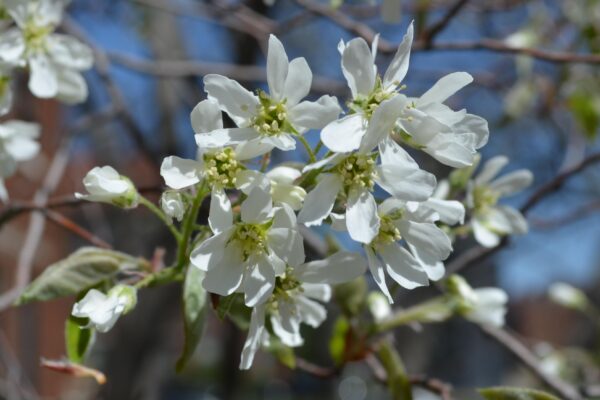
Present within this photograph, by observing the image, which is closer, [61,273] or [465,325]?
[61,273]

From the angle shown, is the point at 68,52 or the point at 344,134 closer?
the point at 344,134

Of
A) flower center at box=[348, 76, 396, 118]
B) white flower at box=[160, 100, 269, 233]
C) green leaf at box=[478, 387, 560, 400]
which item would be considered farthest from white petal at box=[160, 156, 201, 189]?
green leaf at box=[478, 387, 560, 400]

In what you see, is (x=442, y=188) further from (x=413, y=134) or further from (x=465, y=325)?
(x=465, y=325)

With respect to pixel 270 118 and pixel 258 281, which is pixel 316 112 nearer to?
pixel 270 118

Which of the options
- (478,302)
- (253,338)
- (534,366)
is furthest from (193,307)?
(534,366)

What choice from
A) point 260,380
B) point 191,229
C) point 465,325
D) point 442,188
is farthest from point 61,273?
point 260,380

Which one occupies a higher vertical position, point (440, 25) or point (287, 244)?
point (287, 244)

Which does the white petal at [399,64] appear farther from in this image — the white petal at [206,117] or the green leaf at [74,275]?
the green leaf at [74,275]
